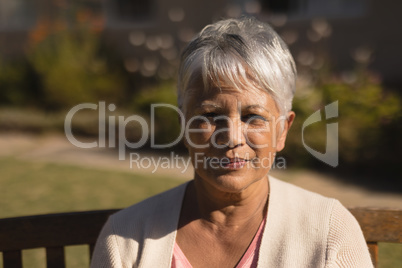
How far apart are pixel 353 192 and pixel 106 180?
110 inches

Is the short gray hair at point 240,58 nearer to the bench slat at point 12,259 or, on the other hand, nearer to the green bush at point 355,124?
the bench slat at point 12,259

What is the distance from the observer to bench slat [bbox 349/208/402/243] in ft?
6.97

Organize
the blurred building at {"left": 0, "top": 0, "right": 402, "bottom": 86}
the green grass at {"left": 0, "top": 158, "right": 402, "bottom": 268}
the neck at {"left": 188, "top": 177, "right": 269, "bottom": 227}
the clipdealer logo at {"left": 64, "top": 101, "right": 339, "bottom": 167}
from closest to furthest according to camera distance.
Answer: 1. the neck at {"left": 188, "top": 177, "right": 269, "bottom": 227}
2. the green grass at {"left": 0, "top": 158, "right": 402, "bottom": 268}
3. the clipdealer logo at {"left": 64, "top": 101, "right": 339, "bottom": 167}
4. the blurred building at {"left": 0, "top": 0, "right": 402, "bottom": 86}

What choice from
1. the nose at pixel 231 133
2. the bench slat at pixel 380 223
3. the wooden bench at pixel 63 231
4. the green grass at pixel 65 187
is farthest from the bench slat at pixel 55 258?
the green grass at pixel 65 187

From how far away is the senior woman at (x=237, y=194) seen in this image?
1915mm

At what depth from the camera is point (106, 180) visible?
259 inches

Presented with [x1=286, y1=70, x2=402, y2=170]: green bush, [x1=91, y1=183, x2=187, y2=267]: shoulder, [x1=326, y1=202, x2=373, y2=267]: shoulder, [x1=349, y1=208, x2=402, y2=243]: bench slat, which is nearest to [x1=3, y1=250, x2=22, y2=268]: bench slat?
[x1=91, y1=183, x2=187, y2=267]: shoulder

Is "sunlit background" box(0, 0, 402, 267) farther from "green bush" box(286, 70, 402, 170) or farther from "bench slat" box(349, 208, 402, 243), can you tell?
"bench slat" box(349, 208, 402, 243)

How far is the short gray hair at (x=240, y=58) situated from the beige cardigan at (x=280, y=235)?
416 millimetres

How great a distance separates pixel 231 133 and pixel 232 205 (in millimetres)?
312

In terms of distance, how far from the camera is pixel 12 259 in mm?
2197

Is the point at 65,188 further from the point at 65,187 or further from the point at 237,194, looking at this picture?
the point at 237,194

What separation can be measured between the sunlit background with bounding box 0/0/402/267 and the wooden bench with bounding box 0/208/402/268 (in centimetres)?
197

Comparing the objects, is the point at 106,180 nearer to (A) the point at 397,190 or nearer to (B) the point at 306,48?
(A) the point at 397,190
